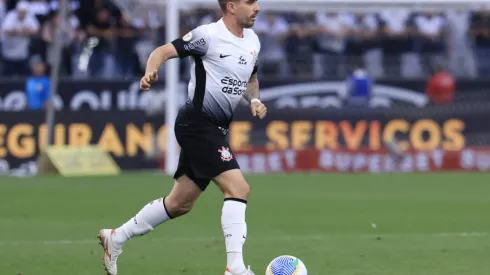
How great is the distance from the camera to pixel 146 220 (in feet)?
28.8

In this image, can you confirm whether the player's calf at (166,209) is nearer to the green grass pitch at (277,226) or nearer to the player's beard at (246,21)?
the green grass pitch at (277,226)

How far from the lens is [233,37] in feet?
28.0

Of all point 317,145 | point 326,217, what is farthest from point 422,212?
point 317,145

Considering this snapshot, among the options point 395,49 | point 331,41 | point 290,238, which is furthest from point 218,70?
point 395,49

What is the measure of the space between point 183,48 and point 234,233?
1.39m

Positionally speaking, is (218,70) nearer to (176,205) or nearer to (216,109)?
(216,109)

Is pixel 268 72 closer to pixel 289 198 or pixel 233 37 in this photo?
pixel 289 198

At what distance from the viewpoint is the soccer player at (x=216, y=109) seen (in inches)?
327

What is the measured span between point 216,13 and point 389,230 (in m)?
13.8

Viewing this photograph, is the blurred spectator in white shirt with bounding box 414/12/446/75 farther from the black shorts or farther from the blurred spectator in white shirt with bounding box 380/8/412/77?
the black shorts

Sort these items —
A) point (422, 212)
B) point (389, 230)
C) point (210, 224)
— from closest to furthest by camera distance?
point (389, 230) < point (210, 224) < point (422, 212)

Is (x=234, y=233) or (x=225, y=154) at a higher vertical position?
(x=225, y=154)

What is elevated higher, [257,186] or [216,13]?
[216,13]

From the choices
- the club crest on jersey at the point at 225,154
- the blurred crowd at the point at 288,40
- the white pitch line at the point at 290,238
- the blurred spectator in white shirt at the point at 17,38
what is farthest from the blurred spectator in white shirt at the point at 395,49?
the club crest on jersey at the point at 225,154
